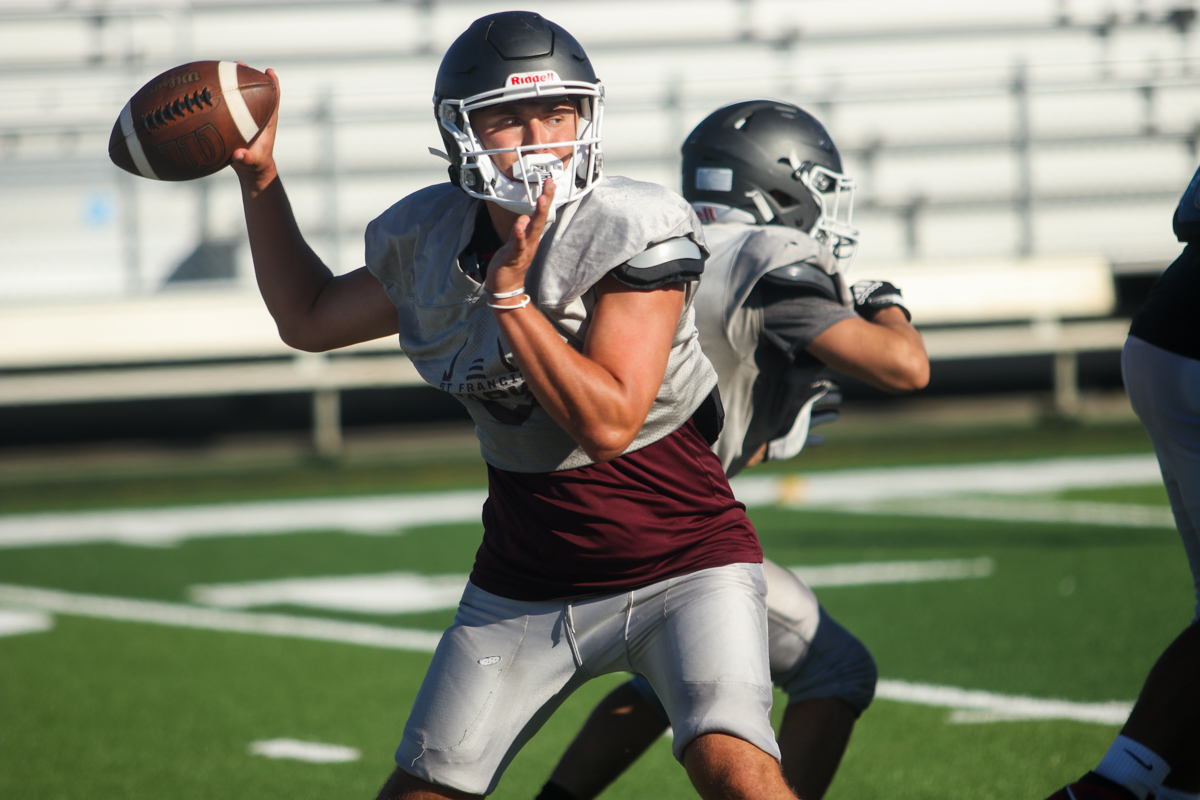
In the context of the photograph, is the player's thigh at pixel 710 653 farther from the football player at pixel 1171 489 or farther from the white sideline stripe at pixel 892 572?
the white sideline stripe at pixel 892 572

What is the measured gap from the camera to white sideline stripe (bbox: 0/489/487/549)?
7.91 metres

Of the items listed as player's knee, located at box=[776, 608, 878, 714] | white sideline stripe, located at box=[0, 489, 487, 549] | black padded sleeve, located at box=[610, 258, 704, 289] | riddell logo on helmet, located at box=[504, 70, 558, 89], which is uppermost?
riddell logo on helmet, located at box=[504, 70, 558, 89]

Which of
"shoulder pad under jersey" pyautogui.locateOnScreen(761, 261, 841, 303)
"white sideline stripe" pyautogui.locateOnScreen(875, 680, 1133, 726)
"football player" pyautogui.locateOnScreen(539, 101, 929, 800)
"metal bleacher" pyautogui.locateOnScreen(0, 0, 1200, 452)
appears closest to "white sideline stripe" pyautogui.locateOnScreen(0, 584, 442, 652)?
"white sideline stripe" pyautogui.locateOnScreen(875, 680, 1133, 726)

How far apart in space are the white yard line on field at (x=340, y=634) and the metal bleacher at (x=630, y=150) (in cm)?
480

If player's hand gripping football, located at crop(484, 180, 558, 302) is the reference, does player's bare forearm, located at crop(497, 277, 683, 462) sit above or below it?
below

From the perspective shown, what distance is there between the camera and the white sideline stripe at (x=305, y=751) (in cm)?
394

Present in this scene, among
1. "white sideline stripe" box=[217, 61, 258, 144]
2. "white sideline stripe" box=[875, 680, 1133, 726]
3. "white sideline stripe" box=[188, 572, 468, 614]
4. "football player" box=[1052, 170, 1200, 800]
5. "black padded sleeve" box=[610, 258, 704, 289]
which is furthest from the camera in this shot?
"white sideline stripe" box=[188, 572, 468, 614]

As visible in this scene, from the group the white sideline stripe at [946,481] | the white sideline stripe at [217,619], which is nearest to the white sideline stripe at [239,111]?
the white sideline stripe at [217,619]

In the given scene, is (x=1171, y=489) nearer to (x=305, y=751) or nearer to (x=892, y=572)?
(x=305, y=751)

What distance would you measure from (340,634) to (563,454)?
3394 millimetres

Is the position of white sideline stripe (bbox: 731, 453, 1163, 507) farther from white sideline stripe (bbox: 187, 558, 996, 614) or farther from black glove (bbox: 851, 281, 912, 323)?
black glove (bbox: 851, 281, 912, 323)

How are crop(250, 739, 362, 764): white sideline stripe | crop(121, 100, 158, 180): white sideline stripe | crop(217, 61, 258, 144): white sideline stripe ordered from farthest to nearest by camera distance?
crop(250, 739, 362, 764): white sideline stripe → crop(121, 100, 158, 180): white sideline stripe → crop(217, 61, 258, 144): white sideline stripe

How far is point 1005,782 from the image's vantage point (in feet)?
11.5

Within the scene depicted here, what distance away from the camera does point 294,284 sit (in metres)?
2.66
